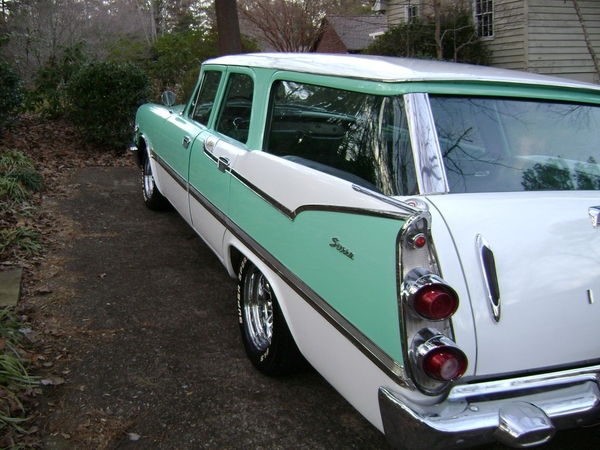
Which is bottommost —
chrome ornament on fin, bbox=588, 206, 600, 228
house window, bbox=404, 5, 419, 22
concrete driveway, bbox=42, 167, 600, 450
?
concrete driveway, bbox=42, 167, 600, 450

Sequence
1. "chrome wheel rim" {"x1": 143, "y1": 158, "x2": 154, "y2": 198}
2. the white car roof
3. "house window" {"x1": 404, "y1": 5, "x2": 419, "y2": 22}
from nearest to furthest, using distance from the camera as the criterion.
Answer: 1. the white car roof
2. "chrome wheel rim" {"x1": 143, "y1": 158, "x2": 154, "y2": 198}
3. "house window" {"x1": 404, "y1": 5, "x2": 419, "y2": 22}

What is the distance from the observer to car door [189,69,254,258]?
3787 mm

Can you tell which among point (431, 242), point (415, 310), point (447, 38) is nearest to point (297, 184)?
point (431, 242)

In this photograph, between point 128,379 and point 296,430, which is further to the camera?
point 128,379

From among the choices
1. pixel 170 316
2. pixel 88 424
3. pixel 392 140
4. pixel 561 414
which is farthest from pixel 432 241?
pixel 170 316

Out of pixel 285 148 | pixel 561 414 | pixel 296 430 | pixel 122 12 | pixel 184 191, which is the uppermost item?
pixel 122 12

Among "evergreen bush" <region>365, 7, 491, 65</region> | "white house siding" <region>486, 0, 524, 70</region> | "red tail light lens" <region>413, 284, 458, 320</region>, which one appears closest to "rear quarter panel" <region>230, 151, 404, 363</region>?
"red tail light lens" <region>413, 284, 458, 320</region>

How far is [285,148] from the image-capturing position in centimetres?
335

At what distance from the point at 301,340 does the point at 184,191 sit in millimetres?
2327

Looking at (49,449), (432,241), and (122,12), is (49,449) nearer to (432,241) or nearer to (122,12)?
(432,241)

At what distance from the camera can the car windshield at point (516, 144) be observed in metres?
2.53

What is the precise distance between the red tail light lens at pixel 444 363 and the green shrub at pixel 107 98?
27.4ft

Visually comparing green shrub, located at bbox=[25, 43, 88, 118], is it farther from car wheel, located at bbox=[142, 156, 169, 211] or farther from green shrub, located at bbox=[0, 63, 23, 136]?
car wheel, located at bbox=[142, 156, 169, 211]

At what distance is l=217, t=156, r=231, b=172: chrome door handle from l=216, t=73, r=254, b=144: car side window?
0.55 feet
